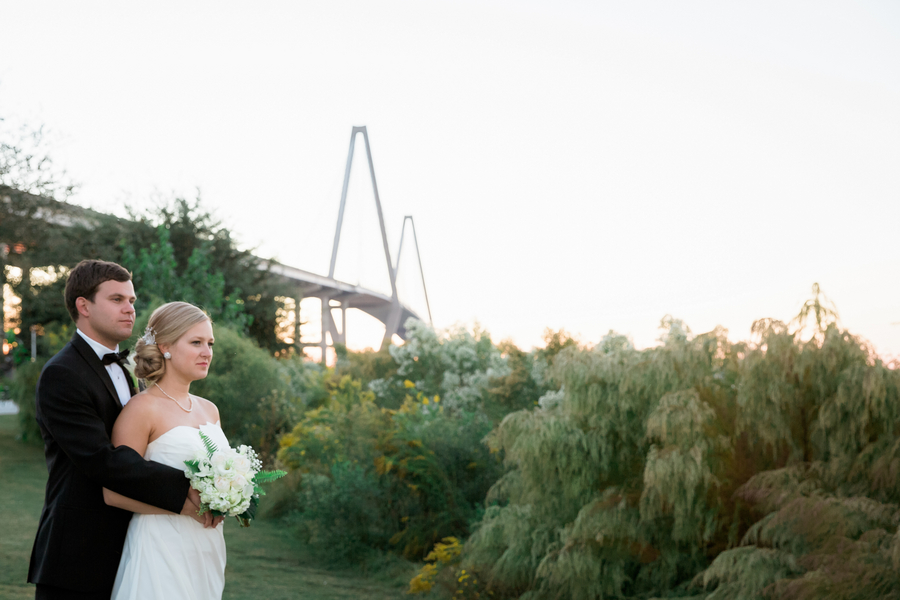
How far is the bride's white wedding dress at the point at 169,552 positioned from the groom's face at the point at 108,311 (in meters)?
0.40

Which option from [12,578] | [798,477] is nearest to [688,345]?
[798,477]

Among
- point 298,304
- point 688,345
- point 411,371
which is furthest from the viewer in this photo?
point 298,304

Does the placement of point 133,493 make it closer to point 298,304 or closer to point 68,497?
point 68,497

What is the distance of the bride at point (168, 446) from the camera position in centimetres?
260

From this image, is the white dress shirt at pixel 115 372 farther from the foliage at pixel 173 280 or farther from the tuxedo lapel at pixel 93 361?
the foliage at pixel 173 280

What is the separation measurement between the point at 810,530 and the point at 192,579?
3232mm

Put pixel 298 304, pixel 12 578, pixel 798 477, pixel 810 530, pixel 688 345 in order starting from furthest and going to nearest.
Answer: pixel 298 304, pixel 12 578, pixel 688 345, pixel 798 477, pixel 810 530

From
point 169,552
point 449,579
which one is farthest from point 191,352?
point 449,579

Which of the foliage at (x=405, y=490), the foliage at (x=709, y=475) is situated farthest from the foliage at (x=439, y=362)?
the foliage at (x=709, y=475)

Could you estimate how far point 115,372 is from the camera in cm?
282

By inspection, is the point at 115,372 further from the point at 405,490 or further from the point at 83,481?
the point at 405,490

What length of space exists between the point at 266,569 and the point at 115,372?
215 inches

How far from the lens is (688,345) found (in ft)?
18.8

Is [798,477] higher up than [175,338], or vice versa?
[175,338]
